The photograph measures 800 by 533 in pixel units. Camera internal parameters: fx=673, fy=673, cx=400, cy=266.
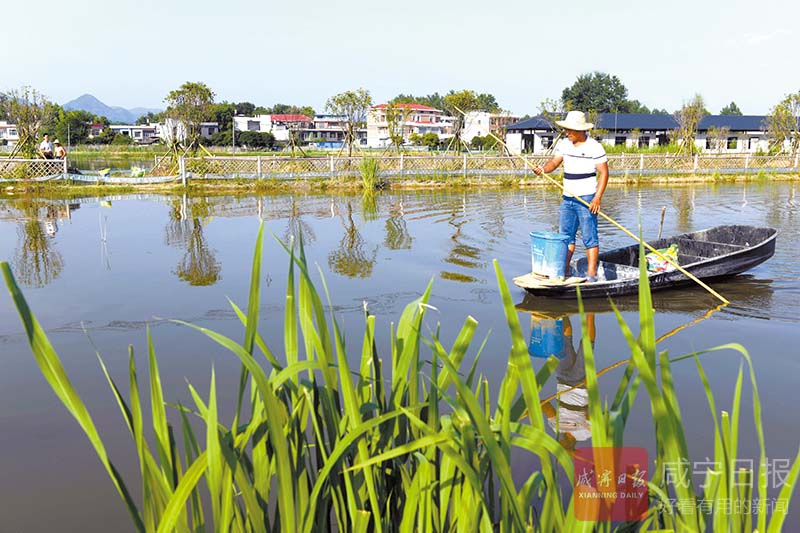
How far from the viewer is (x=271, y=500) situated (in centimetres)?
291

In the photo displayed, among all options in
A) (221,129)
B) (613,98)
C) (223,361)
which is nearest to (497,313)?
(223,361)

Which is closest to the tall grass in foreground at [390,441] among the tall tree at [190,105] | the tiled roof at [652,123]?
the tall tree at [190,105]

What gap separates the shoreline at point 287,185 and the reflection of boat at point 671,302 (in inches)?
502

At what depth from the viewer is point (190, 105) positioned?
23.8 metres

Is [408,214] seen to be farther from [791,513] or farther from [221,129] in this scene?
[221,129]

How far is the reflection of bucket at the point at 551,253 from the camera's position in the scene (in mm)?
5879

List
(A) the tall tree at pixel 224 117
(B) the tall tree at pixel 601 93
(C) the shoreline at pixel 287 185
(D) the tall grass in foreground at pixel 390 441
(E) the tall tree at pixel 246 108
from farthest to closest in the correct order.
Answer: (E) the tall tree at pixel 246 108, (A) the tall tree at pixel 224 117, (B) the tall tree at pixel 601 93, (C) the shoreline at pixel 287 185, (D) the tall grass in foreground at pixel 390 441

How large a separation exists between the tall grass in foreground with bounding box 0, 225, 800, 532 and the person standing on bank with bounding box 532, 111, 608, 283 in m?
4.53

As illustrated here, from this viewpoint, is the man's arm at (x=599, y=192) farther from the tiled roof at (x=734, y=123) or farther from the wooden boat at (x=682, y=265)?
the tiled roof at (x=734, y=123)

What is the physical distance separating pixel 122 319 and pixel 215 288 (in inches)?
50.0

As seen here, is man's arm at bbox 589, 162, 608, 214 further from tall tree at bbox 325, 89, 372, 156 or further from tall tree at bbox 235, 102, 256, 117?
tall tree at bbox 235, 102, 256, 117

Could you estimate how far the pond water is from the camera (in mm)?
3330

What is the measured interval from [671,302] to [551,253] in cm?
123

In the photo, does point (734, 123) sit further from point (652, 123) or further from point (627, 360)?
point (627, 360)
